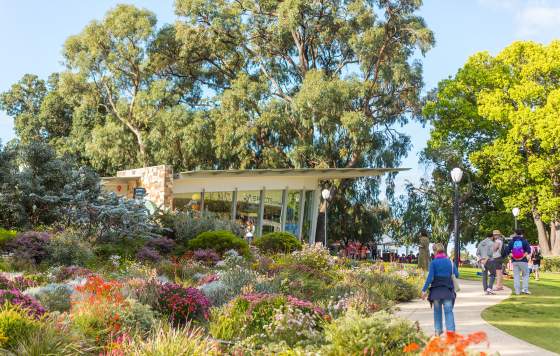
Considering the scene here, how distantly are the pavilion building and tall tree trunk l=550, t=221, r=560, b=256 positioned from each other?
11209 millimetres

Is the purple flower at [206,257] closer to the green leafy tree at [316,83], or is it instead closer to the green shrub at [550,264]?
the green leafy tree at [316,83]

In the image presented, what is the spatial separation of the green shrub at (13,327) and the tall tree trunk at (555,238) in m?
35.3

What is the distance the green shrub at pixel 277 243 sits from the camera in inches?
914

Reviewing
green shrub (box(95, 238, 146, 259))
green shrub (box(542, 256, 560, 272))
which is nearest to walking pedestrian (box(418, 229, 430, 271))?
green shrub (box(95, 238, 146, 259))

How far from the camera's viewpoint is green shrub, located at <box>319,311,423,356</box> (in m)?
6.08

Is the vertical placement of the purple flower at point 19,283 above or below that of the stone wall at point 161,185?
below

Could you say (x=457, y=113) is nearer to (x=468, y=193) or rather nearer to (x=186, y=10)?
(x=468, y=193)

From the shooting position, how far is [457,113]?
41062 mm

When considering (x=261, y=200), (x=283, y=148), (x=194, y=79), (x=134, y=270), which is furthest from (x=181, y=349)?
(x=194, y=79)

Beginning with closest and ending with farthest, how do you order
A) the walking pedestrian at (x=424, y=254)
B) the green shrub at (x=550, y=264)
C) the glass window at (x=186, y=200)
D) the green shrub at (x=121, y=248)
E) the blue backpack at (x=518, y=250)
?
the blue backpack at (x=518, y=250), the green shrub at (x=121, y=248), the walking pedestrian at (x=424, y=254), the glass window at (x=186, y=200), the green shrub at (x=550, y=264)

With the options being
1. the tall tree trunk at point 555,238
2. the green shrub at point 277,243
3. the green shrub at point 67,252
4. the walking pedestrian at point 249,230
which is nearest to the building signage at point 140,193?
the walking pedestrian at point 249,230

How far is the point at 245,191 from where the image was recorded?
3123cm

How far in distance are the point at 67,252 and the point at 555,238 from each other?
97.9 ft

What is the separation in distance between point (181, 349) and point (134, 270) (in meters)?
7.87
